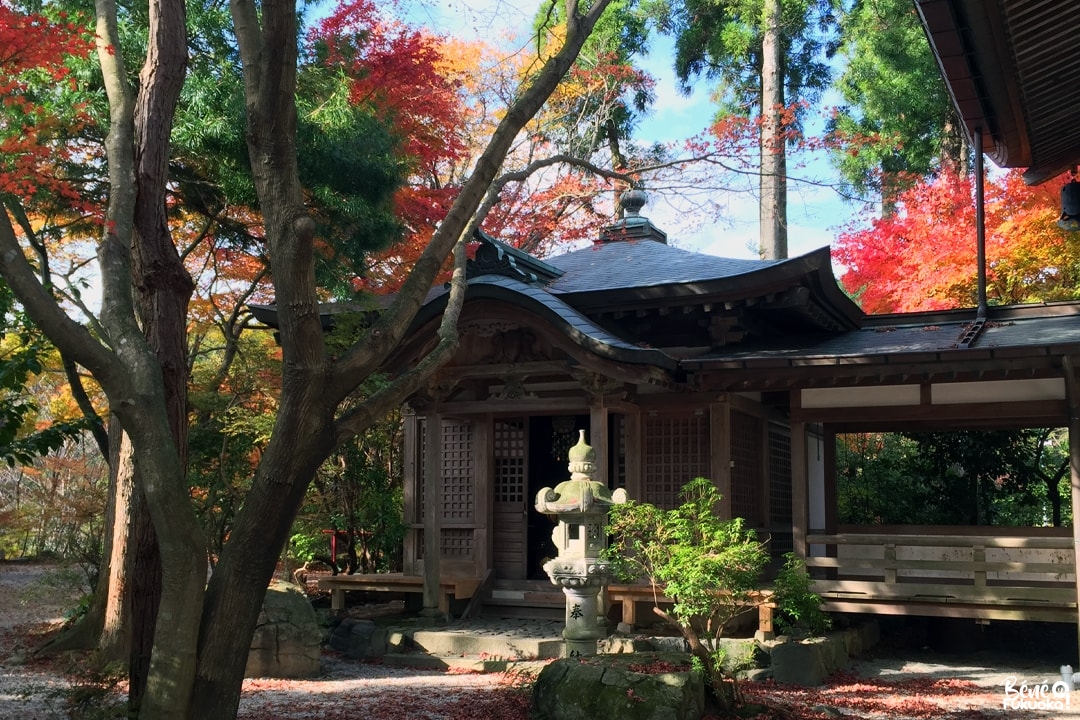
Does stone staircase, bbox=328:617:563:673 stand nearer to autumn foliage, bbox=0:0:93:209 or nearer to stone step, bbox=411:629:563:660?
stone step, bbox=411:629:563:660

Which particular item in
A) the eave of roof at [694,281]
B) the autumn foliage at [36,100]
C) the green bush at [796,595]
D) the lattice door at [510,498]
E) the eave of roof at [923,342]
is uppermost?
the autumn foliage at [36,100]

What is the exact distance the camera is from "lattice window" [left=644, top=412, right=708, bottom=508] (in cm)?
1188

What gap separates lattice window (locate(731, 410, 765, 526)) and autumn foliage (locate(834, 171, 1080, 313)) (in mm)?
5130

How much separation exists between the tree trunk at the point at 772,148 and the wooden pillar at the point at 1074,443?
1146cm

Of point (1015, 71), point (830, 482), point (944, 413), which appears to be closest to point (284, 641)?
point (944, 413)

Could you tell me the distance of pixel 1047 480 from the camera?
1571cm

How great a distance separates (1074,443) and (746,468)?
392 cm

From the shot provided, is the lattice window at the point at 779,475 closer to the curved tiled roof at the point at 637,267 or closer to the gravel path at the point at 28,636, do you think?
the curved tiled roof at the point at 637,267

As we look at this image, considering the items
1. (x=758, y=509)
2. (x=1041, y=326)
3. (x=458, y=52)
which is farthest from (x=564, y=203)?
(x=1041, y=326)

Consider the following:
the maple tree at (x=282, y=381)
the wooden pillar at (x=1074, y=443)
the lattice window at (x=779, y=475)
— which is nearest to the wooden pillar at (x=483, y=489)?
the lattice window at (x=779, y=475)

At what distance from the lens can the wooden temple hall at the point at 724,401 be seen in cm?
1007

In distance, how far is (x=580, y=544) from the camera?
30.8 feet

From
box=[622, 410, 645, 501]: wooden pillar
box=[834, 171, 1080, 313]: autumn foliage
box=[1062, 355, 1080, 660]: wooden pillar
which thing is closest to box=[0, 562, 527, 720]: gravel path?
box=[622, 410, 645, 501]: wooden pillar

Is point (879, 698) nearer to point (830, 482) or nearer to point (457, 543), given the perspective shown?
point (830, 482)
